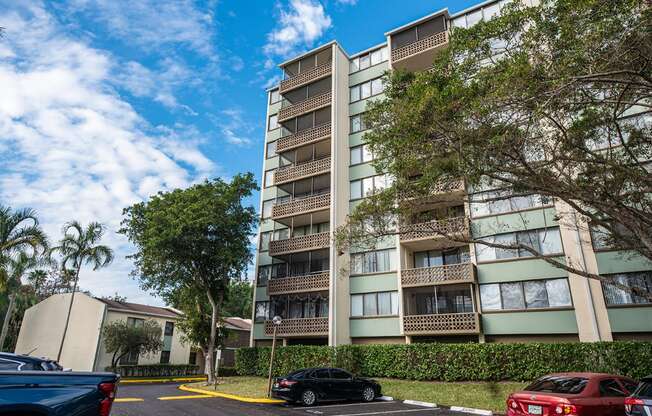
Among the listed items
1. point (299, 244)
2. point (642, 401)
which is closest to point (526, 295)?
point (642, 401)

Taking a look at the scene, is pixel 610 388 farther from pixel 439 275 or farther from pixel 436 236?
pixel 436 236

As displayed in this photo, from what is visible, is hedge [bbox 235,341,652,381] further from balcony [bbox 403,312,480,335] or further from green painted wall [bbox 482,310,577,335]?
green painted wall [bbox 482,310,577,335]

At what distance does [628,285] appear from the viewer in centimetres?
1816

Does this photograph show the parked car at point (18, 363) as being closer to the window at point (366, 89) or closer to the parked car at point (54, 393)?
the parked car at point (54, 393)

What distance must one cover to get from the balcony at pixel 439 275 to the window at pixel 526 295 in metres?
1.27

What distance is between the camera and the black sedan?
49.6ft

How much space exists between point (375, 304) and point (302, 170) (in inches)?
469

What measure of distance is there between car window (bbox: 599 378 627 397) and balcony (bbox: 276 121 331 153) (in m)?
24.4

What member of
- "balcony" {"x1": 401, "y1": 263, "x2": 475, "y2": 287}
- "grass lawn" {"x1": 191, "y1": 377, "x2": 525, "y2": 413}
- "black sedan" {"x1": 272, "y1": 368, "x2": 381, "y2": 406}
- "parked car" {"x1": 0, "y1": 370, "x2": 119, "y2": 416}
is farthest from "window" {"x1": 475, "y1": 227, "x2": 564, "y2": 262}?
"parked car" {"x1": 0, "y1": 370, "x2": 119, "y2": 416}

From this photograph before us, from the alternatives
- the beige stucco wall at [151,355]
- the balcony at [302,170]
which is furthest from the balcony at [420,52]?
the beige stucco wall at [151,355]

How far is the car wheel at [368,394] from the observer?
1641 cm

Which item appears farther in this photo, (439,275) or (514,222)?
(439,275)

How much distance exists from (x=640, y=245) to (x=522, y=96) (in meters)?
7.53

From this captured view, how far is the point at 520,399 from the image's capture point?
8.40m
